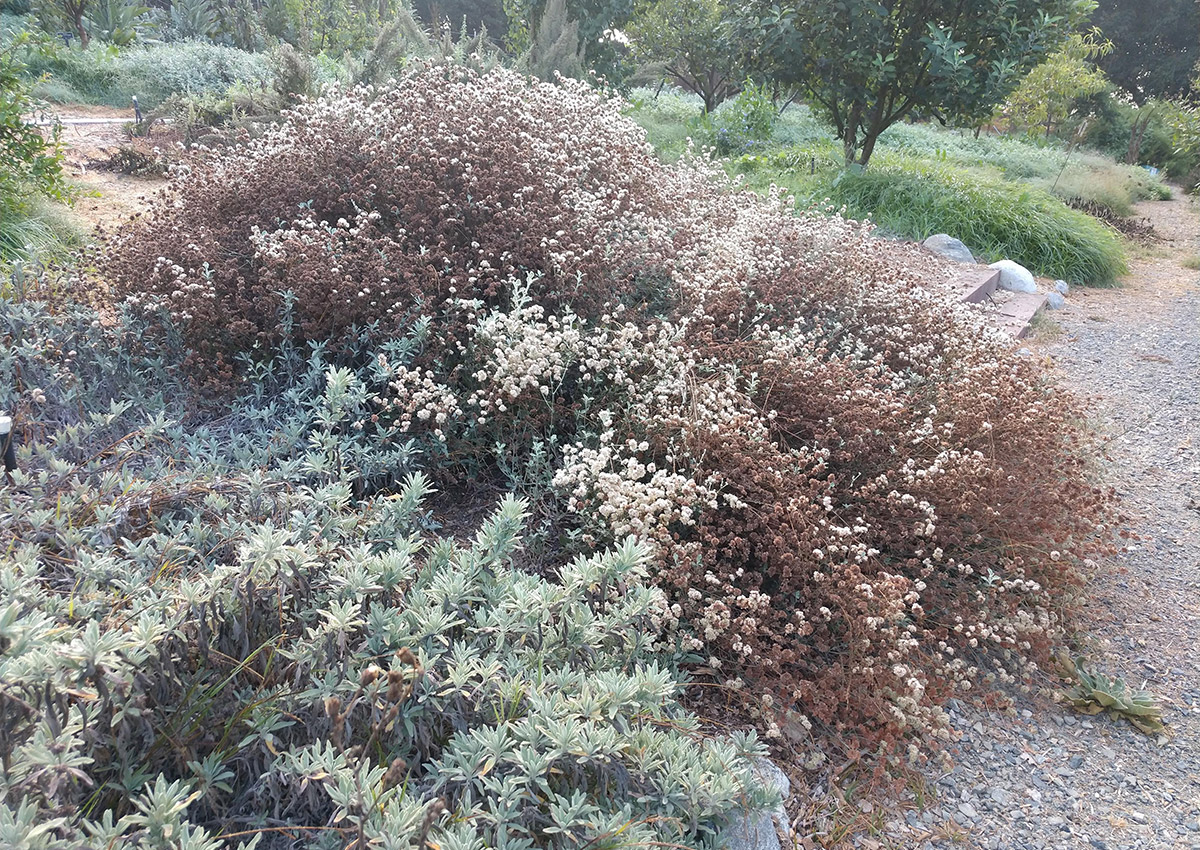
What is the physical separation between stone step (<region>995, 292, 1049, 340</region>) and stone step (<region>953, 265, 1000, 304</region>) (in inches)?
6.8

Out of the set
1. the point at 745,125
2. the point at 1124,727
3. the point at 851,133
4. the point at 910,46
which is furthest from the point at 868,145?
the point at 1124,727

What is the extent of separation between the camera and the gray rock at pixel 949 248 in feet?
25.0

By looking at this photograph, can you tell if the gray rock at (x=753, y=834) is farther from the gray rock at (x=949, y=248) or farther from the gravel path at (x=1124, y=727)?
the gray rock at (x=949, y=248)

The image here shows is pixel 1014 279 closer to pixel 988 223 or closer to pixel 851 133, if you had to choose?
pixel 988 223

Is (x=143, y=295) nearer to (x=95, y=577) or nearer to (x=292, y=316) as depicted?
(x=292, y=316)

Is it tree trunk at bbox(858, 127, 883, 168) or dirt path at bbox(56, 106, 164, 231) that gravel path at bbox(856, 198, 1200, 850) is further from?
dirt path at bbox(56, 106, 164, 231)

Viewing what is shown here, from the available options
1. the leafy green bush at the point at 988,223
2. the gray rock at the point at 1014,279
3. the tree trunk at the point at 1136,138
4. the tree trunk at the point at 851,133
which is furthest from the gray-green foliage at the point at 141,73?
the tree trunk at the point at 1136,138

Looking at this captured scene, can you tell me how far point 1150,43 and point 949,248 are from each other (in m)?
31.4

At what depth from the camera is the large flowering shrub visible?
251 centimetres

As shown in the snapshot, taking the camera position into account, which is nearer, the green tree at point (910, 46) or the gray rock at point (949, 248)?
the gray rock at point (949, 248)

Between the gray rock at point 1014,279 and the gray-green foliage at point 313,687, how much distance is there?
668cm

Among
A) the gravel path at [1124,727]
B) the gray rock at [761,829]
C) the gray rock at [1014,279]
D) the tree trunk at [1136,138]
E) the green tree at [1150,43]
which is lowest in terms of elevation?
the gravel path at [1124,727]

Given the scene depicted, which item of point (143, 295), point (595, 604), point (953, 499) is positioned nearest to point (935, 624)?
point (953, 499)

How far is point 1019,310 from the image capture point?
263 inches
